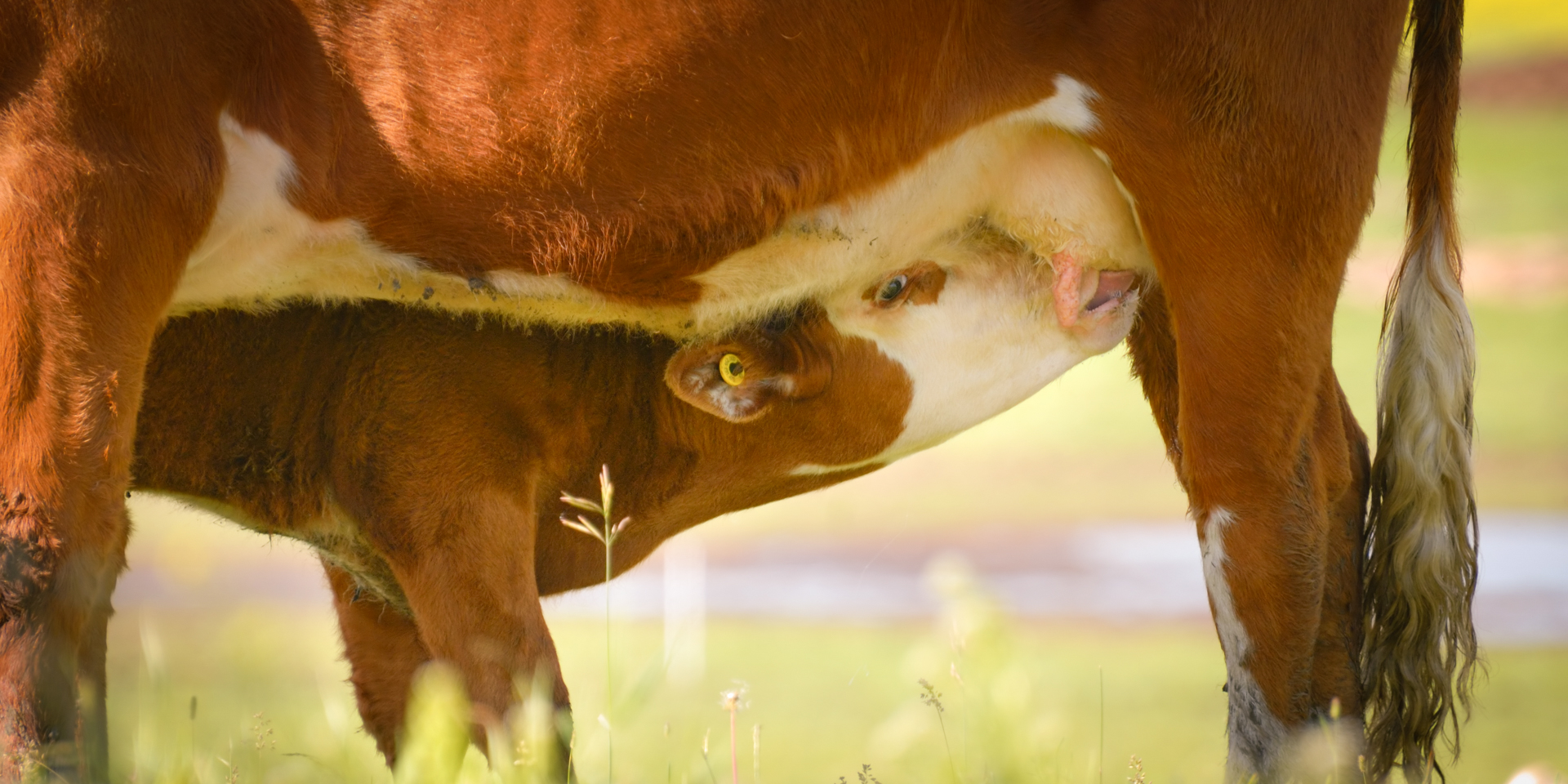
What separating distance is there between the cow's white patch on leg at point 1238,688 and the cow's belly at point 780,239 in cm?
57

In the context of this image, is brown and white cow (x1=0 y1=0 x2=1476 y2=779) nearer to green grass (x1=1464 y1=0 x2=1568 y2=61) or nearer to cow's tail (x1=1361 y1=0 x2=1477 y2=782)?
cow's tail (x1=1361 y1=0 x2=1477 y2=782)

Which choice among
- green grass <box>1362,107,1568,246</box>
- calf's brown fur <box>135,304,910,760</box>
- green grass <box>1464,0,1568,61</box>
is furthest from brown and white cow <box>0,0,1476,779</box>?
green grass <box>1464,0,1568,61</box>

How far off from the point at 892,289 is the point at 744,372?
36 centimetres

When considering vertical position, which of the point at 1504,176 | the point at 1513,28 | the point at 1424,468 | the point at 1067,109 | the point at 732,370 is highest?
the point at 1513,28

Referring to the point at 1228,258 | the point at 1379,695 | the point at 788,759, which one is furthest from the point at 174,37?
the point at 788,759

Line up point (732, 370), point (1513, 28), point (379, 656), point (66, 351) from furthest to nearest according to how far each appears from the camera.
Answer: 1. point (1513, 28)
2. point (379, 656)
3. point (732, 370)
4. point (66, 351)

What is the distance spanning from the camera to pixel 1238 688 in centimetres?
265

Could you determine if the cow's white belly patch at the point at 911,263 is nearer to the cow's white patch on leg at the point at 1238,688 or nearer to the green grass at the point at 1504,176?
the cow's white patch on leg at the point at 1238,688

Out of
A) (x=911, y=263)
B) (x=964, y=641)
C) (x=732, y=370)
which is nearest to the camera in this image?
(x=964, y=641)

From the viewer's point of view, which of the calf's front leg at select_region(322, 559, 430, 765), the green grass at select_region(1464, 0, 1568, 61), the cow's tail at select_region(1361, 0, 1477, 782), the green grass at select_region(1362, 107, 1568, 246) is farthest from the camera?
the green grass at select_region(1464, 0, 1568, 61)

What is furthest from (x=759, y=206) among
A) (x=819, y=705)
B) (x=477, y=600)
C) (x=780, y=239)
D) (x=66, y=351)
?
(x=819, y=705)

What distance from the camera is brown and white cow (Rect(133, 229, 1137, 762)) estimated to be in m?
2.79

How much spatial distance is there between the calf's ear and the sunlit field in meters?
0.58

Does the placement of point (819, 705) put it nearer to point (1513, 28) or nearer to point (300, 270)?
point (300, 270)
